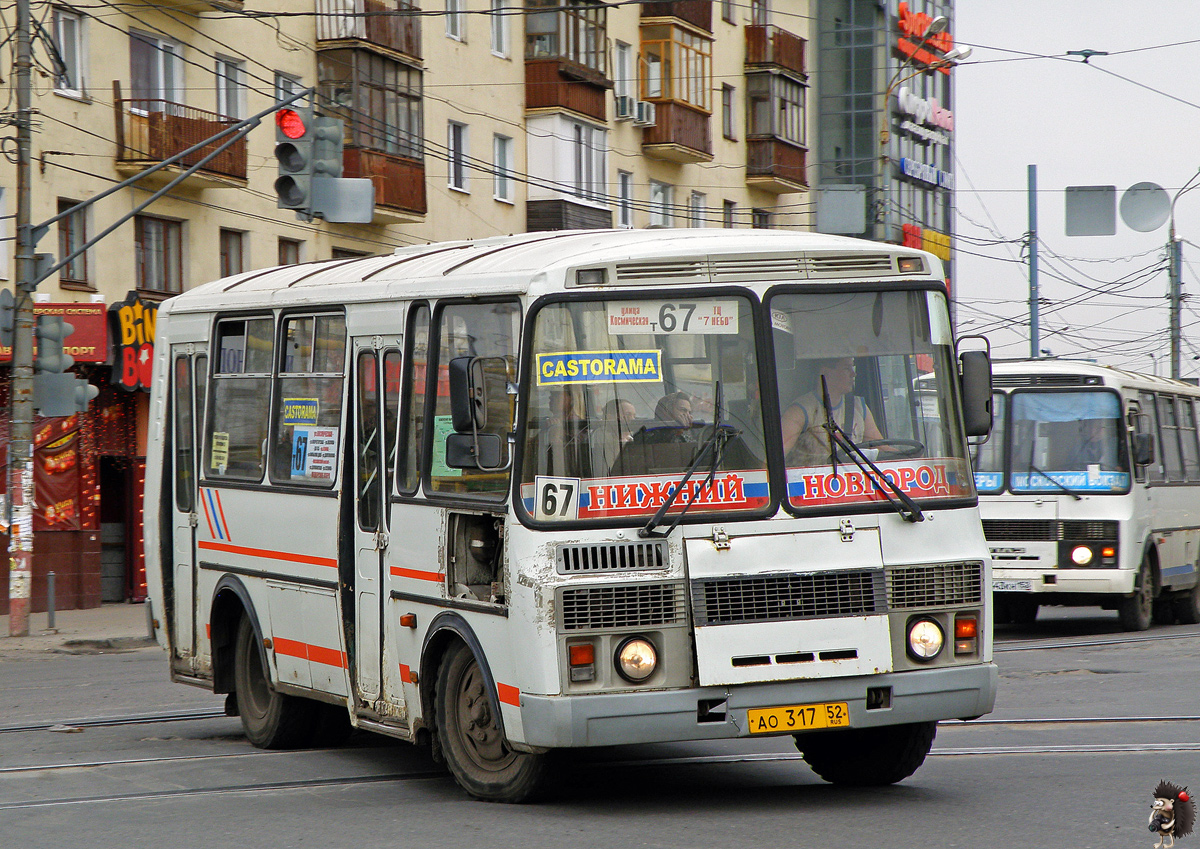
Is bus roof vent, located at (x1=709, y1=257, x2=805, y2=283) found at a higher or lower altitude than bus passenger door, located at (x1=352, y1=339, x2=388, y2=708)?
higher

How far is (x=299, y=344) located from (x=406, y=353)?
141 centimetres

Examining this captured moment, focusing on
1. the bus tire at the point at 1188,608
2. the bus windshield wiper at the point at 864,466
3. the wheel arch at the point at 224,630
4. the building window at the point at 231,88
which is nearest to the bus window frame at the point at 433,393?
the bus windshield wiper at the point at 864,466

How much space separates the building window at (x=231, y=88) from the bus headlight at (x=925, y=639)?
75.4 ft

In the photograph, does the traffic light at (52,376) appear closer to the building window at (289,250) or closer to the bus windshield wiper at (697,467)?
the building window at (289,250)

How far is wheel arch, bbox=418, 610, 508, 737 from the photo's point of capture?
7.85m

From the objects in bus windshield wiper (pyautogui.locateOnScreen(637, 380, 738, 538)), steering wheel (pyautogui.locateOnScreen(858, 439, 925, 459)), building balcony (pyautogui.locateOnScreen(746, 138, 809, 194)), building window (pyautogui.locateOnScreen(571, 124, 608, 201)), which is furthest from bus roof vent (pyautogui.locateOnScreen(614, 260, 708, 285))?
building balcony (pyautogui.locateOnScreen(746, 138, 809, 194))

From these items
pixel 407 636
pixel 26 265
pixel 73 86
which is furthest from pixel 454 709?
pixel 73 86

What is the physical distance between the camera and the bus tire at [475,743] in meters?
7.92

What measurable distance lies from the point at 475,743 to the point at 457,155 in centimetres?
2795

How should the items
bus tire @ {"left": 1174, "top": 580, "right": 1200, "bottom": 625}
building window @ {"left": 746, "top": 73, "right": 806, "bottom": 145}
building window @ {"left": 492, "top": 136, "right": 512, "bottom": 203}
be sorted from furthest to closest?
building window @ {"left": 746, "top": 73, "right": 806, "bottom": 145}, building window @ {"left": 492, "top": 136, "right": 512, "bottom": 203}, bus tire @ {"left": 1174, "top": 580, "right": 1200, "bottom": 625}

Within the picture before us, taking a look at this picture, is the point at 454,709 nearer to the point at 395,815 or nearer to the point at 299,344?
the point at 395,815

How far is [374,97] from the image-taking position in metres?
31.7

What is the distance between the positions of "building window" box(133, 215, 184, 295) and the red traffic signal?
10.3 meters

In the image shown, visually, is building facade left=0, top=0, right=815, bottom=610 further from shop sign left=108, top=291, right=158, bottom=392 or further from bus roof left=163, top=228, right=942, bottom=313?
bus roof left=163, top=228, right=942, bottom=313
